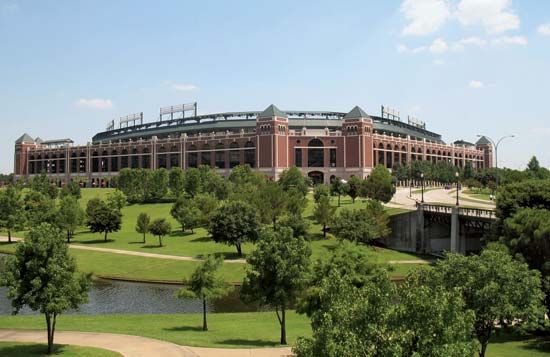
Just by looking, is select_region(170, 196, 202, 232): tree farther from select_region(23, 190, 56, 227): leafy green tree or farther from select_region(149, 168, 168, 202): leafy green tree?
select_region(149, 168, 168, 202): leafy green tree

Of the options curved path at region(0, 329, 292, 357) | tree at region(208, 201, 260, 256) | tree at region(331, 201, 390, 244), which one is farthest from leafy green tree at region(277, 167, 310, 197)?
curved path at region(0, 329, 292, 357)

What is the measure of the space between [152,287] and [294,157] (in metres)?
103

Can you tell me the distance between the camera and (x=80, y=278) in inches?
1075

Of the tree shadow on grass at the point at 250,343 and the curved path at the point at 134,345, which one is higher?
the curved path at the point at 134,345

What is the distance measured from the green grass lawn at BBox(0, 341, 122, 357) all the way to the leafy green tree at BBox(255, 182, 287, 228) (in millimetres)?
53294

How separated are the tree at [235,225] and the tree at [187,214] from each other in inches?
533

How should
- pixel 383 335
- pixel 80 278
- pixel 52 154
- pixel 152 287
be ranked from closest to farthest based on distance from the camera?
pixel 383 335
pixel 80 278
pixel 152 287
pixel 52 154

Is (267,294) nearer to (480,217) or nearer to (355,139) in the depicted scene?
(480,217)

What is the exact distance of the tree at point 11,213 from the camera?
284 feet

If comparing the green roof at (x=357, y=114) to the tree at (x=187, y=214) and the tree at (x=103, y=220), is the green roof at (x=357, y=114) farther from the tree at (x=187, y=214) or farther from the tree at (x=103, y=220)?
the tree at (x=103, y=220)

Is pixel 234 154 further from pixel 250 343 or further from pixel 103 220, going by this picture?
pixel 250 343

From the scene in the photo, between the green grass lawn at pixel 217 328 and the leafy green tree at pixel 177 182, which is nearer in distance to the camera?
the green grass lawn at pixel 217 328

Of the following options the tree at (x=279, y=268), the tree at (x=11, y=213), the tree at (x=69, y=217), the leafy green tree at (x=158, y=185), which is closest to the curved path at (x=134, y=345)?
the tree at (x=279, y=268)

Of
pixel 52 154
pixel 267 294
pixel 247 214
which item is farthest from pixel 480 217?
pixel 52 154
